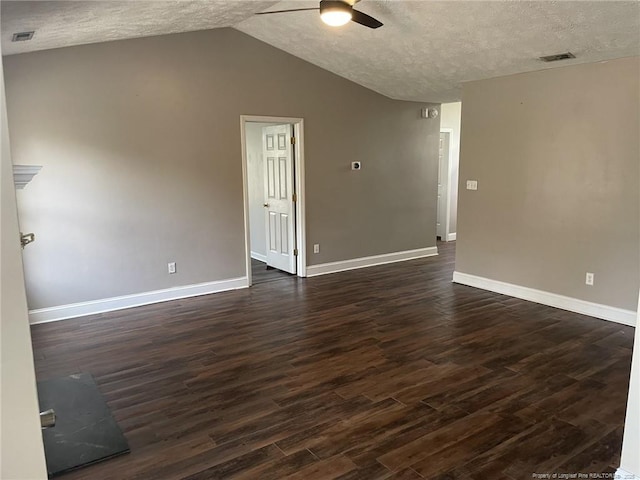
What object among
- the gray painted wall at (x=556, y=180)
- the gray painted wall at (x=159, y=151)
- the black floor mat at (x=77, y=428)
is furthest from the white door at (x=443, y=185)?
the black floor mat at (x=77, y=428)

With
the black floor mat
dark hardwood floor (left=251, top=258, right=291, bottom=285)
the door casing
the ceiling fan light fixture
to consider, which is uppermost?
the ceiling fan light fixture

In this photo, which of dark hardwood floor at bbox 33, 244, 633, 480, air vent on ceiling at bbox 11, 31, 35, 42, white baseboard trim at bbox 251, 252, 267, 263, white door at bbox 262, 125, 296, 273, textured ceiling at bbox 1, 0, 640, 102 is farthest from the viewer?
white baseboard trim at bbox 251, 252, 267, 263

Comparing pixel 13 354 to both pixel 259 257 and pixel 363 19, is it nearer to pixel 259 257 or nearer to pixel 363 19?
pixel 363 19

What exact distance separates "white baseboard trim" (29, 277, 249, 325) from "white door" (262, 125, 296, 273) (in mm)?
943

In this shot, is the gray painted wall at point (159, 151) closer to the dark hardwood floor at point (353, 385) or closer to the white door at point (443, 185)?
the dark hardwood floor at point (353, 385)

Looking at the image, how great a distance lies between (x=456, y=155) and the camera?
29.1 feet

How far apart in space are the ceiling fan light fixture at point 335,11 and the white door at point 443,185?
575 cm

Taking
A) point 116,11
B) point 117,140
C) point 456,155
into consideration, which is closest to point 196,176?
point 117,140

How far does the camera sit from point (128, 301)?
488cm

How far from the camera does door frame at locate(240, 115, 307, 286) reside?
5426 mm

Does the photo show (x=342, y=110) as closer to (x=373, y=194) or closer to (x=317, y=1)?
(x=373, y=194)

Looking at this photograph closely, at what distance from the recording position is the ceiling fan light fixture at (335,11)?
3227 mm

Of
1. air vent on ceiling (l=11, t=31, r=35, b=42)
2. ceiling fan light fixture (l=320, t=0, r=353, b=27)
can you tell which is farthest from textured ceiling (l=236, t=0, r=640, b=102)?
air vent on ceiling (l=11, t=31, r=35, b=42)

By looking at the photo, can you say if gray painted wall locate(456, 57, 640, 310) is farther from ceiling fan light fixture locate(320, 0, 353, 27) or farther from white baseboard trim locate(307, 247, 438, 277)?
ceiling fan light fixture locate(320, 0, 353, 27)
